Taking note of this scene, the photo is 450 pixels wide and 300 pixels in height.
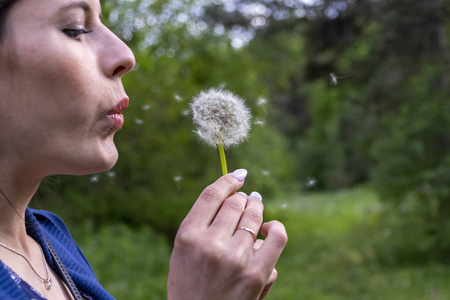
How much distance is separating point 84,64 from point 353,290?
8460 mm

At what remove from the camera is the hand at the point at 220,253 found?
1.19 meters

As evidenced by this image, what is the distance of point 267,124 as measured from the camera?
934 centimetres

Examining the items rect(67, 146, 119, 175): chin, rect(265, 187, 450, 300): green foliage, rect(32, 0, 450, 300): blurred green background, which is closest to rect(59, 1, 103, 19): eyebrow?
rect(67, 146, 119, 175): chin

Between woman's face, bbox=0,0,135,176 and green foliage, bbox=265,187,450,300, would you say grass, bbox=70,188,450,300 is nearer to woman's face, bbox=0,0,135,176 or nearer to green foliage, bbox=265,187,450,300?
green foliage, bbox=265,187,450,300

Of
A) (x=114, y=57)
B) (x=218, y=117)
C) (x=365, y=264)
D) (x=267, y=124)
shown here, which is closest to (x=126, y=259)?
(x=267, y=124)

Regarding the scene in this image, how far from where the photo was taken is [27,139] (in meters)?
1.17

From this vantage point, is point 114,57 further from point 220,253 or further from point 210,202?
point 220,253

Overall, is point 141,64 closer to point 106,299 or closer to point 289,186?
point 106,299

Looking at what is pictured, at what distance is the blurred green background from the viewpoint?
8.67 m

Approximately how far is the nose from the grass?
6587mm

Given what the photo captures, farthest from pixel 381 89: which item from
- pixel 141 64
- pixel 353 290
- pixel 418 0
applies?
pixel 141 64

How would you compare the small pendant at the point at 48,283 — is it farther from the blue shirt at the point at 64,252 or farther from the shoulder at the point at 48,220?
the shoulder at the point at 48,220

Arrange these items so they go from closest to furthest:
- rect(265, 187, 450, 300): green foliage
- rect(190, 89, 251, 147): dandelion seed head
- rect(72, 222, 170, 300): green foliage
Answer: rect(190, 89, 251, 147): dandelion seed head → rect(72, 222, 170, 300): green foliage → rect(265, 187, 450, 300): green foliage

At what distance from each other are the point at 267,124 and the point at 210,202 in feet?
26.7
